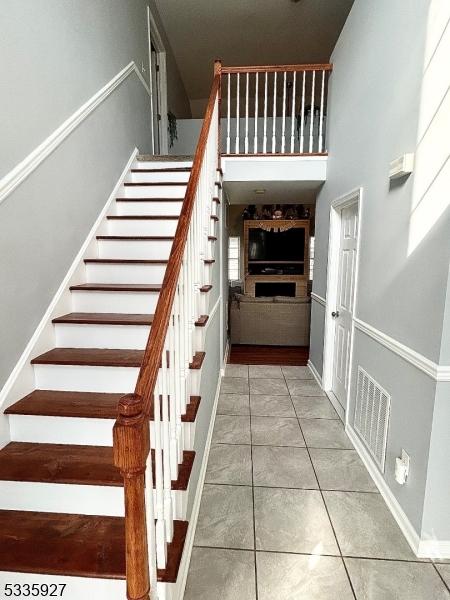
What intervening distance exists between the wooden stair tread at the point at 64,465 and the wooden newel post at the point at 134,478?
457 mm

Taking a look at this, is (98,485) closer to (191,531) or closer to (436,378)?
(191,531)

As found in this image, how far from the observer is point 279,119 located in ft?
16.1

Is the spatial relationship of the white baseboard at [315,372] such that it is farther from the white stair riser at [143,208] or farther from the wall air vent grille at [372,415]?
the white stair riser at [143,208]

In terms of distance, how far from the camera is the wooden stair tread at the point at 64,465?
1446 millimetres

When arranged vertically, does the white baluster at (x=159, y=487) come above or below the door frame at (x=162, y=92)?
below

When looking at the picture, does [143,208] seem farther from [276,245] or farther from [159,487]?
[276,245]

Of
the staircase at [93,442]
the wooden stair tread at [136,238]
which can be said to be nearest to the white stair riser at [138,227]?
the wooden stair tread at [136,238]

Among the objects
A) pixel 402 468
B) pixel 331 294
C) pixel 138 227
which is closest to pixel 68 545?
pixel 402 468

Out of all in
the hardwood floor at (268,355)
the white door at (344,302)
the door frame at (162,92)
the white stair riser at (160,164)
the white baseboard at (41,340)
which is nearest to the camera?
the white baseboard at (41,340)

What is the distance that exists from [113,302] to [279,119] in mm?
4001

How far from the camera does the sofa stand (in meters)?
5.35

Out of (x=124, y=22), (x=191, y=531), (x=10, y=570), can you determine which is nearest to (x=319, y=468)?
(x=191, y=531)

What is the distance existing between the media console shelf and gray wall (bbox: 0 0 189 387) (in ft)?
18.1

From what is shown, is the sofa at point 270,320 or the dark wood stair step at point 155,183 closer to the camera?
the dark wood stair step at point 155,183
